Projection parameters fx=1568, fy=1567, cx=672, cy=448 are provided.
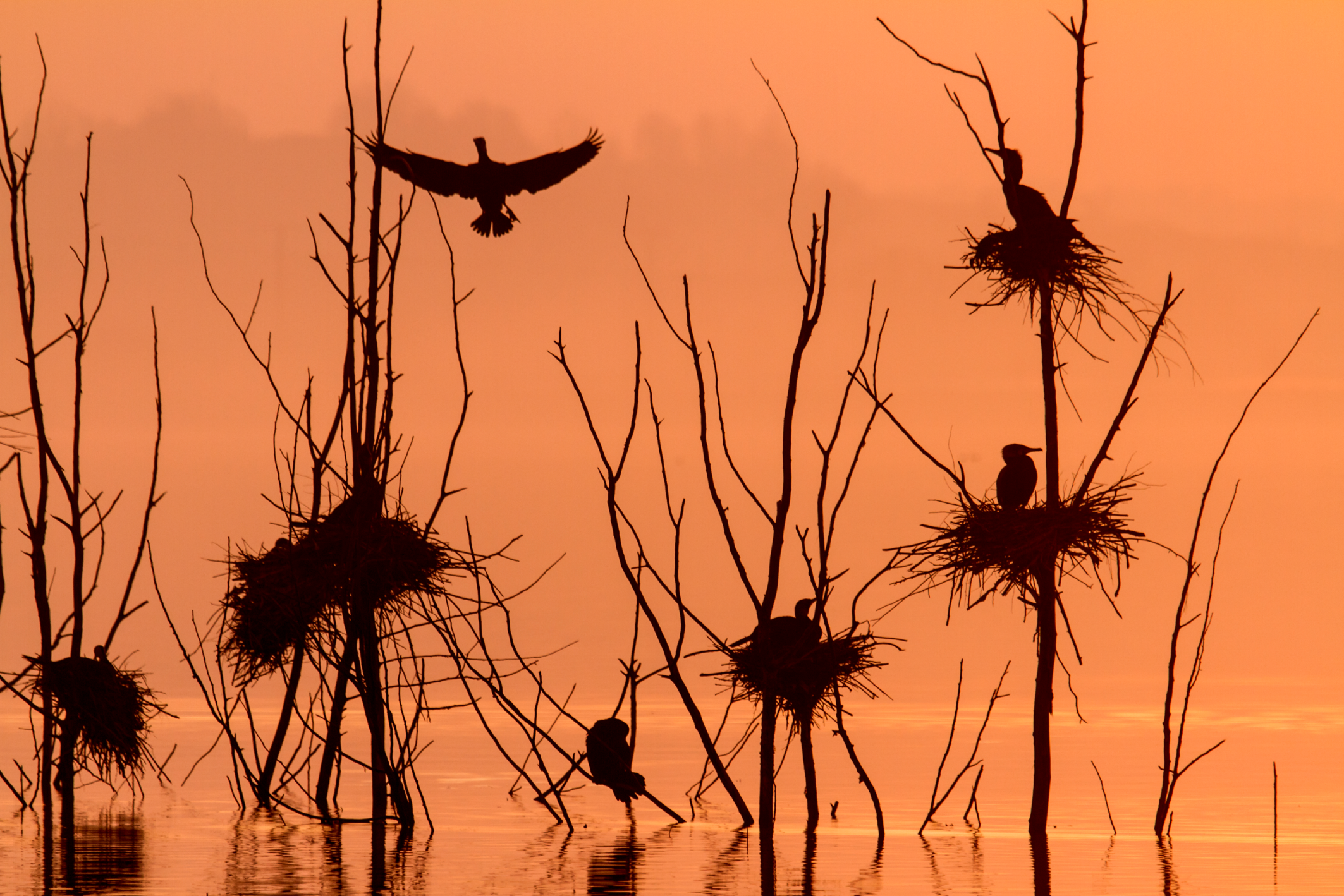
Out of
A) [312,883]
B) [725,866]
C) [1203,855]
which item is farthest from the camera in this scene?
[1203,855]

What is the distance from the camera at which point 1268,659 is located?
98.9 feet

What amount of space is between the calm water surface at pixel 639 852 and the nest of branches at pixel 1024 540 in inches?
52.4

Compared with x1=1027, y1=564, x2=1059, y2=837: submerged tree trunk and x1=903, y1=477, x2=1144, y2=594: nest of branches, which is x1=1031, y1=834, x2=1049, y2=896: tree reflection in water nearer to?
x1=1027, y1=564, x2=1059, y2=837: submerged tree trunk

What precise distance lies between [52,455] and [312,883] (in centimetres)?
268

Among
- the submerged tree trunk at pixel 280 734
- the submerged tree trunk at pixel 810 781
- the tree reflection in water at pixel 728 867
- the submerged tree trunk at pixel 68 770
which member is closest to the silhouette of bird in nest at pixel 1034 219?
the submerged tree trunk at pixel 810 781

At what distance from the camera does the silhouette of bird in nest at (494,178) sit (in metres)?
12.6

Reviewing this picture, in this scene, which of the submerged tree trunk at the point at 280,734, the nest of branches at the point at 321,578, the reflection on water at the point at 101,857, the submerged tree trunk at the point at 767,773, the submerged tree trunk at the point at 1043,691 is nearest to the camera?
the reflection on water at the point at 101,857

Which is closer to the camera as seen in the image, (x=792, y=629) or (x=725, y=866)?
(x=725, y=866)

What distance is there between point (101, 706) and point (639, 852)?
3.21 m

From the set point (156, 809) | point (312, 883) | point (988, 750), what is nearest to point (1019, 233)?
point (312, 883)

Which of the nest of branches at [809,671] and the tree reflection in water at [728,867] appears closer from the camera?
the tree reflection in water at [728,867]

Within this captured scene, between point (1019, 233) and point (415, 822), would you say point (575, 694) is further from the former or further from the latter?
point (1019, 233)

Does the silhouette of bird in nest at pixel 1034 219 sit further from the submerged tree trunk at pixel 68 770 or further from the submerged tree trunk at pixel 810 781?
the submerged tree trunk at pixel 68 770

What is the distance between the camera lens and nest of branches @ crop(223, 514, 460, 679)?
23.5ft
